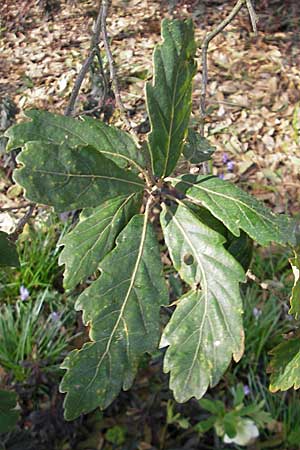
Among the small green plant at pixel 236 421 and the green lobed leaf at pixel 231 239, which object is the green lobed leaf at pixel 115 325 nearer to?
the green lobed leaf at pixel 231 239

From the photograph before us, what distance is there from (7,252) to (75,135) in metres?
0.25

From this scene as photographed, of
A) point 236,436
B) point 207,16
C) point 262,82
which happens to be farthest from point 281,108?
point 236,436

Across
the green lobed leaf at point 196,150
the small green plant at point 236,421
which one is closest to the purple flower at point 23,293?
the small green plant at point 236,421

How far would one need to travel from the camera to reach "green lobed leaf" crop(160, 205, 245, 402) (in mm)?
757

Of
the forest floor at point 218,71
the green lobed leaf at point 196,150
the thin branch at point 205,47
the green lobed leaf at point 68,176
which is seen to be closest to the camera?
the green lobed leaf at point 68,176

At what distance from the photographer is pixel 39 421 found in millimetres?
1962

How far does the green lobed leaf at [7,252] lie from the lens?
0.97 m

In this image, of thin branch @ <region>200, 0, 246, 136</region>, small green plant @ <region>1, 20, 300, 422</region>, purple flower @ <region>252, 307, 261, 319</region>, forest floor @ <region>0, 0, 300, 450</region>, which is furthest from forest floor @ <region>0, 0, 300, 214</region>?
small green plant @ <region>1, 20, 300, 422</region>

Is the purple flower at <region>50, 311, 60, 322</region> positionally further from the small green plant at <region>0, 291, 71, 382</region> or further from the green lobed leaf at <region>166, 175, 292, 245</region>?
the green lobed leaf at <region>166, 175, 292, 245</region>

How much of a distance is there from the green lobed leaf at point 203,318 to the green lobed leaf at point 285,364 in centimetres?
19

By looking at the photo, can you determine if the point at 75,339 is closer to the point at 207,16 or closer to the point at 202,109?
the point at 202,109

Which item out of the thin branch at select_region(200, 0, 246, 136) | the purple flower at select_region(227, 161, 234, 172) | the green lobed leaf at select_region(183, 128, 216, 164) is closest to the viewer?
the green lobed leaf at select_region(183, 128, 216, 164)

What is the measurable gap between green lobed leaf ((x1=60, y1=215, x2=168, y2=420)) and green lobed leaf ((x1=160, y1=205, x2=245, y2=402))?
0.03 metres

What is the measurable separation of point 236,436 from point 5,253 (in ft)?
4.02
